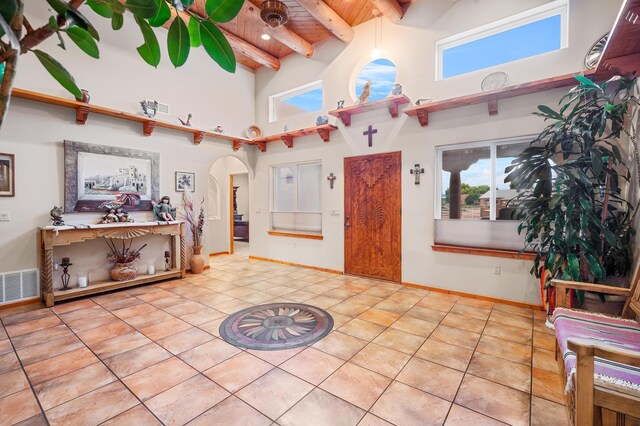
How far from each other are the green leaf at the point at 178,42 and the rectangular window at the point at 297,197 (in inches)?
195

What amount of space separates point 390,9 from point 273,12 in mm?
1688

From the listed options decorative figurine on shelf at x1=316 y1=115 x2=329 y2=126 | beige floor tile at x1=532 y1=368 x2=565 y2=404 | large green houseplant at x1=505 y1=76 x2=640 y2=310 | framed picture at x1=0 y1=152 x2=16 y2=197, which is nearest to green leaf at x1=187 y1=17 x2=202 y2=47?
beige floor tile at x1=532 y1=368 x2=565 y2=404

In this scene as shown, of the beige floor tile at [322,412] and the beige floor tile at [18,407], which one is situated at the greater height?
the beige floor tile at [18,407]

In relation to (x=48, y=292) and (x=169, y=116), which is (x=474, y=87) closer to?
(x=169, y=116)

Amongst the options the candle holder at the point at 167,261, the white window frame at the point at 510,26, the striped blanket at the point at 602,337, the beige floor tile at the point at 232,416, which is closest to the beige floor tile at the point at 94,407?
the beige floor tile at the point at 232,416

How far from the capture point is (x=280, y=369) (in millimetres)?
2328

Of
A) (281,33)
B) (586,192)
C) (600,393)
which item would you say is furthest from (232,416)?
(281,33)

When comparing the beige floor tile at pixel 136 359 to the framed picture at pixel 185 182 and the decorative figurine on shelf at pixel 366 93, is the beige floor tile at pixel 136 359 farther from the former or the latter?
the decorative figurine on shelf at pixel 366 93

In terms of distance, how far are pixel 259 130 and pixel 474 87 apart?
4282mm

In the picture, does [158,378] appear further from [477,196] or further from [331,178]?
[477,196]

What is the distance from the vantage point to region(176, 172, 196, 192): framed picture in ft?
17.4

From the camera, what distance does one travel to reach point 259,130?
21.4 feet

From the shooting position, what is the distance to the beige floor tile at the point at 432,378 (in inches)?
81.7

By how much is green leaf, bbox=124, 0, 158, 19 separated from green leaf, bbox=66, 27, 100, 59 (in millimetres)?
170
